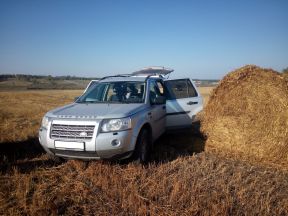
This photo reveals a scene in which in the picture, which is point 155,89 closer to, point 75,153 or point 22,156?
point 75,153

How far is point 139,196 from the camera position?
3852 millimetres

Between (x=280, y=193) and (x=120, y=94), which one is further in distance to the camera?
(x=120, y=94)

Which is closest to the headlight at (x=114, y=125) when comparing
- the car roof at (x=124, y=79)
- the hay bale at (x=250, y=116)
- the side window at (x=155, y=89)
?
the side window at (x=155, y=89)

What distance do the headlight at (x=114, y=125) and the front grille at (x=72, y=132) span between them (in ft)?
0.63

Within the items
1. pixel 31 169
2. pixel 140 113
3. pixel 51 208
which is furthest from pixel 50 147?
pixel 140 113

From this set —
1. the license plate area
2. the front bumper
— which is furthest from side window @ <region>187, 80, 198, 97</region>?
the license plate area

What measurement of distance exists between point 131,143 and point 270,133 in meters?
2.68

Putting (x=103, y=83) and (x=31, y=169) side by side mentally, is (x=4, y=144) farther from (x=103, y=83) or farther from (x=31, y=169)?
(x=103, y=83)

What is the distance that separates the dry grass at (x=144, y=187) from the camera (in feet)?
11.8

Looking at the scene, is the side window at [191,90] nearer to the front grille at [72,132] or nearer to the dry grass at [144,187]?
the dry grass at [144,187]

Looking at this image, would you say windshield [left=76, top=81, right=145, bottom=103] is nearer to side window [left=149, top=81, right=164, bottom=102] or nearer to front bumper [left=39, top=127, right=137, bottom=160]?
side window [left=149, top=81, right=164, bottom=102]

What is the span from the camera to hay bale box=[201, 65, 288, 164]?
5.28 metres

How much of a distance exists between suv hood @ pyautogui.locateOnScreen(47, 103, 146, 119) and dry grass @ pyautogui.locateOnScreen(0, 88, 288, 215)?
928mm

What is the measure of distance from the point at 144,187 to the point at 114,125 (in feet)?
3.61
